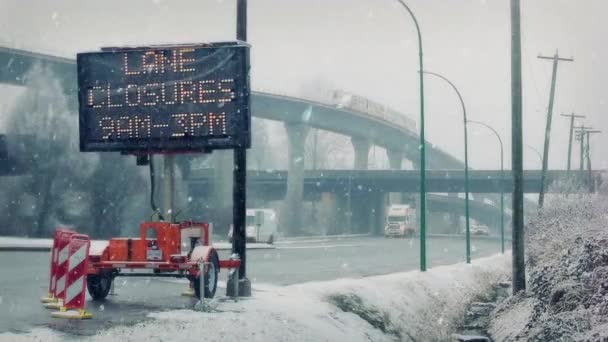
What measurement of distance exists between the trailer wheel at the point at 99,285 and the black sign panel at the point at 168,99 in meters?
2.38

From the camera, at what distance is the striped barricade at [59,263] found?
42.7 feet

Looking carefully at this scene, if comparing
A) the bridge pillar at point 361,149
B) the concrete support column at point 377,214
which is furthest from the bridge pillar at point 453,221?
the bridge pillar at point 361,149

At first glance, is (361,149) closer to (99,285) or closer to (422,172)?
(422,172)

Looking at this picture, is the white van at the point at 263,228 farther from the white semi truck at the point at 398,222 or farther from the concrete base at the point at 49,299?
the concrete base at the point at 49,299

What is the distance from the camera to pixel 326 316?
14.8 m

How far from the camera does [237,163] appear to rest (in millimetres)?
15336

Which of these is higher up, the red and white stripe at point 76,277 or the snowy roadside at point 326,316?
the red and white stripe at point 76,277

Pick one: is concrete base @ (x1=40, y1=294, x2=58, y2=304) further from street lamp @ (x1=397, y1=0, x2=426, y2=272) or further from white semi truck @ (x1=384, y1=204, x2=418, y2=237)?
white semi truck @ (x1=384, y1=204, x2=418, y2=237)

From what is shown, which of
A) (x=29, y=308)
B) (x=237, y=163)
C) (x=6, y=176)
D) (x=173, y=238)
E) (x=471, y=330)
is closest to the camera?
(x=29, y=308)

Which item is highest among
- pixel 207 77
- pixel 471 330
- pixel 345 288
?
pixel 207 77

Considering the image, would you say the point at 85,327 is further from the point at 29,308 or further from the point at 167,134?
the point at 167,134

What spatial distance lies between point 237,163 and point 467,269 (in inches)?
686

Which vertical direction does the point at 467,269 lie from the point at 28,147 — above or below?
below

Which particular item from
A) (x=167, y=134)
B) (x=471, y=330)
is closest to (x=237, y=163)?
(x=167, y=134)
